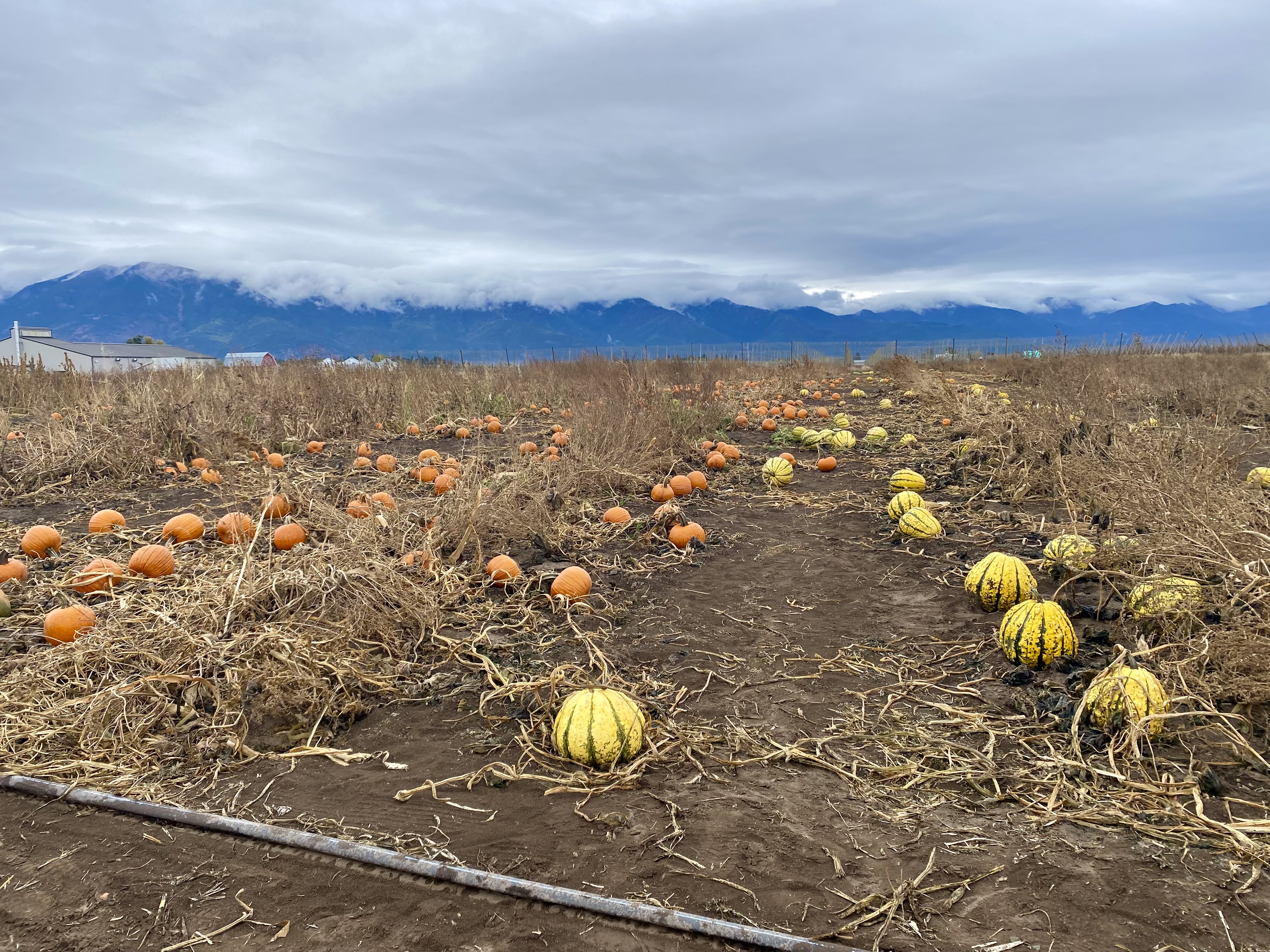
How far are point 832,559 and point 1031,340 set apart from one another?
50.9m

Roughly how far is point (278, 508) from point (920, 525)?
207 inches

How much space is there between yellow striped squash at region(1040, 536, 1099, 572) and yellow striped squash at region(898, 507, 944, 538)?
41.4 inches

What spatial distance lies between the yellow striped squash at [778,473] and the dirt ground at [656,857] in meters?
4.88

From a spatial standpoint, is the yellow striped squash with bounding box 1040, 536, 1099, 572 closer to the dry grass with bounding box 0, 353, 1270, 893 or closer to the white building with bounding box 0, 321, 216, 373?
the dry grass with bounding box 0, 353, 1270, 893

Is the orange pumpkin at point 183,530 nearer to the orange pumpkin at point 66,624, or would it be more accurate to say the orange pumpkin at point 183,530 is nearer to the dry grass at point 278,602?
the dry grass at point 278,602

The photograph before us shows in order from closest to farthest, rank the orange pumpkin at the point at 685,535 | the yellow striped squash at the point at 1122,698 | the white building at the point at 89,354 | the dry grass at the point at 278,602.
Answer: the yellow striped squash at the point at 1122,698 < the dry grass at the point at 278,602 < the orange pumpkin at the point at 685,535 < the white building at the point at 89,354

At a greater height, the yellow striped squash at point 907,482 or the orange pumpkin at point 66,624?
the yellow striped squash at point 907,482

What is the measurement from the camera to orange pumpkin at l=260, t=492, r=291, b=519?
5145 millimetres

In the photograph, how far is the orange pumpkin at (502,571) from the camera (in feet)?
16.5

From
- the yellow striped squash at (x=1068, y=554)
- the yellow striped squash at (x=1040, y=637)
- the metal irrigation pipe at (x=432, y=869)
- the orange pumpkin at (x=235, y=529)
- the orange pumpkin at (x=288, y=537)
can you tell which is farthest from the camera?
the orange pumpkin at (x=288, y=537)

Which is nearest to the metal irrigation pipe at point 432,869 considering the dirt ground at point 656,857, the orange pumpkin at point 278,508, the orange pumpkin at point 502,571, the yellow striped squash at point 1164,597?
the dirt ground at point 656,857

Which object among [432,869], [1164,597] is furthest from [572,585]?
[1164,597]

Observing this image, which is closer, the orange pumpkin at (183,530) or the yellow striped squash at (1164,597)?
the yellow striped squash at (1164,597)

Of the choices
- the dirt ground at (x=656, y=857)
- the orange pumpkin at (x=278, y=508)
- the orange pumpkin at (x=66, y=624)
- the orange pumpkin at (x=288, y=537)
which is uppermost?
the orange pumpkin at (x=278, y=508)
